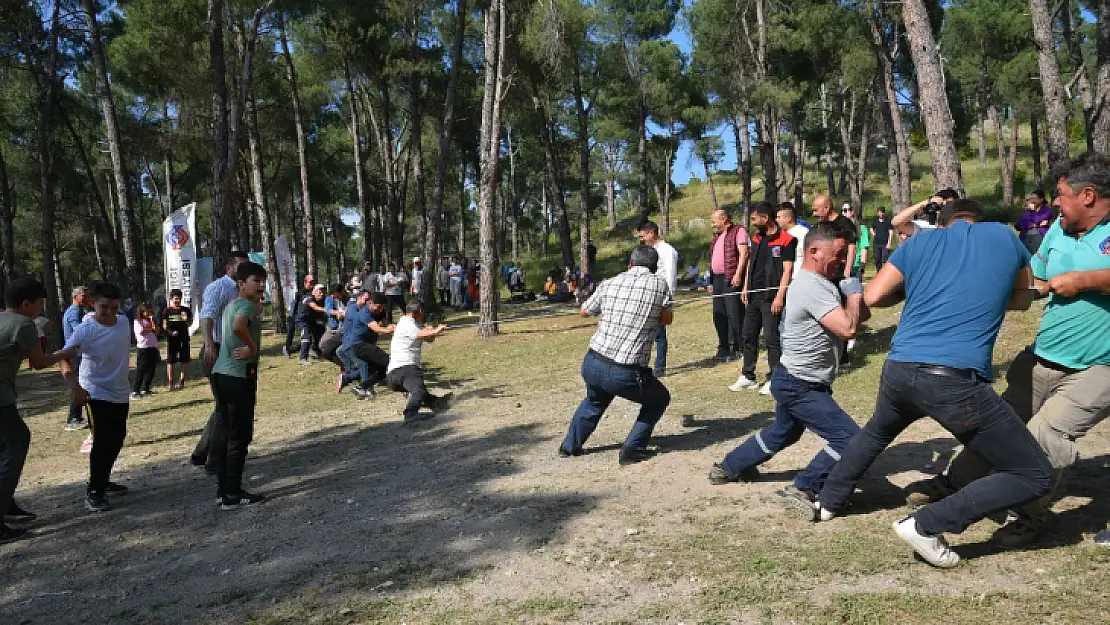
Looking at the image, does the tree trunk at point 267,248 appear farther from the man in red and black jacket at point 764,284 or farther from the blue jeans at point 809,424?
the blue jeans at point 809,424

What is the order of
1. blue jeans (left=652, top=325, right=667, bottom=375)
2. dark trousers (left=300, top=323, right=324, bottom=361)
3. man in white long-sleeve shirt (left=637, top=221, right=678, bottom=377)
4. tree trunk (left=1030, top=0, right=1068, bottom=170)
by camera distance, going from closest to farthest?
man in white long-sleeve shirt (left=637, top=221, right=678, bottom=377)
blue jeans (left=652, top=325, right=667, bottom=375)
tree trunk (left=1030, top=0, right=1068, bottom=170)
dark trousers (left=300, top=323, right=324, bottom=361)

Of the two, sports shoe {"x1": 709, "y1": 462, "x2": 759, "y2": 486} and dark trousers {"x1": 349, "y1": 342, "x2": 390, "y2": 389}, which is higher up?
dark trousers {"x1": 349, "y1": 342, "x2": 390, "y2": 389}

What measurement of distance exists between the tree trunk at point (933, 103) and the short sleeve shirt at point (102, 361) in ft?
25.2

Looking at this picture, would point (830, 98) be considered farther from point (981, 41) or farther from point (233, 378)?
point (233, 378)

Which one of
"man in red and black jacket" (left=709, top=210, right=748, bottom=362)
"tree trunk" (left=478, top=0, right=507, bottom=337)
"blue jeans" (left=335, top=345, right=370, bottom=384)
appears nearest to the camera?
"man in red and black jacket" (left=709, top=210, right=748, bottom=362)

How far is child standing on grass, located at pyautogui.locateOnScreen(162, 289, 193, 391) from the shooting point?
12250 millimetres

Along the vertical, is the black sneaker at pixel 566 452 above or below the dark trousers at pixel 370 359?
below

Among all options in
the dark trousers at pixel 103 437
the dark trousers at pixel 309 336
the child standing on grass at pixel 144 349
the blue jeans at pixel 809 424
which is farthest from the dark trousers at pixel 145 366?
the blue jeans at pixel 809 424

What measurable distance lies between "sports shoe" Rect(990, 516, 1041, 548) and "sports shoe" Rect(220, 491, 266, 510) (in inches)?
190

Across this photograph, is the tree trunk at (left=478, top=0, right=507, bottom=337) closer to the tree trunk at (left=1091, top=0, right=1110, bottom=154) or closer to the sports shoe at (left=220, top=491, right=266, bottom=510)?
the sports shoe at (left=220, top=491, right=266, bottom=510)

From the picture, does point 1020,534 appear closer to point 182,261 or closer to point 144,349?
point 144,349

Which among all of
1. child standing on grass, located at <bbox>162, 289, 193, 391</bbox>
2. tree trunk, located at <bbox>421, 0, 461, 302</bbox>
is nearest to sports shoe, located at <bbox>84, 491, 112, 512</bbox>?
child standing on grass, located at <bbox>162, 289, 193, 391</bbox>

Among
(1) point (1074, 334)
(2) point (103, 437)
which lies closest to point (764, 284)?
(1) point (1074, 334)

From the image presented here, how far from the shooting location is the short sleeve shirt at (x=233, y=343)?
5402 mm
